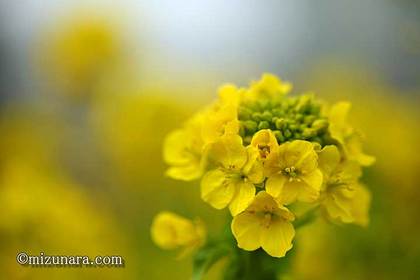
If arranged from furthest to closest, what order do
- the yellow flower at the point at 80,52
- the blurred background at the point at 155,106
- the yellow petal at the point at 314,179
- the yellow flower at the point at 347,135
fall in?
the yellow flower at the point at 80,52
the blurred background at the point at 155,106
the yellow flower at the point at 347,135
the yellow petal at the point at 314,179

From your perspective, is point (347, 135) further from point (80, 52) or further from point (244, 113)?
point (80, 52)

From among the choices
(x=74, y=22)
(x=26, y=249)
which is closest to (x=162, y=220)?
(x=26, y=249)

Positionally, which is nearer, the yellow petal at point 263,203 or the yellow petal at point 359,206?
the yellow petal at point 263,203

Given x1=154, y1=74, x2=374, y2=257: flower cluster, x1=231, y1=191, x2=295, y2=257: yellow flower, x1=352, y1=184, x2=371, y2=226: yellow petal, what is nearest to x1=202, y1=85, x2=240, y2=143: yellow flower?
x1=154, y1=74, x2=374, y2=257: flower cluster

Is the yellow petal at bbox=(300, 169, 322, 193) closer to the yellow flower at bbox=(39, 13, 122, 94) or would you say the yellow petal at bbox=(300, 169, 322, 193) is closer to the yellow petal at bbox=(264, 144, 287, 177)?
the yellow petal at bbox=(264, 144, 287, 177)

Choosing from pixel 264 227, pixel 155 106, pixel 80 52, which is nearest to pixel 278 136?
pixel 264 227

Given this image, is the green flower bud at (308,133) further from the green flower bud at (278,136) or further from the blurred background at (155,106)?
the blurred background at (155,106)

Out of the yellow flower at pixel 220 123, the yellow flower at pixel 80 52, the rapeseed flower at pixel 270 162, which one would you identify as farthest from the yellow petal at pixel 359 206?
the yellow flower at pixel 80 52
